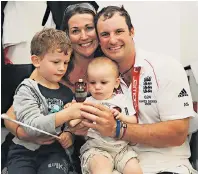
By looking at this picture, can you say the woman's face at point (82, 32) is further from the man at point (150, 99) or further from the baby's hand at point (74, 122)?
the baby's hand at point (74, 122)

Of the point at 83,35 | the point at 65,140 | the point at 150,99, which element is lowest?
the point at 65,140

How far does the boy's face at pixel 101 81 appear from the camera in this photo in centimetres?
109

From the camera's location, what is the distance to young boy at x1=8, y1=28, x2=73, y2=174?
1.07 metres

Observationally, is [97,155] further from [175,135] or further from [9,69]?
[9,69]

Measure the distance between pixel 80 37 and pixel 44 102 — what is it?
0.25m

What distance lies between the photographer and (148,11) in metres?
1.20

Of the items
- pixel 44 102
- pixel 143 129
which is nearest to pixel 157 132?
pixel 143 129

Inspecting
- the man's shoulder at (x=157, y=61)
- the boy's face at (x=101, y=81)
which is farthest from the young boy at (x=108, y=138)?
the man's shoulder at (x=157, y=61)

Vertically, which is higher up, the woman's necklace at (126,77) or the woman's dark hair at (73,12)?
the woman's dark hair at (73,12)

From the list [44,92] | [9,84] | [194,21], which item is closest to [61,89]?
[44,92]

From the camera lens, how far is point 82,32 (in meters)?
1.15

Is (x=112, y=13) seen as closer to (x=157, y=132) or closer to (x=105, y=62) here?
(x=105, y=62)

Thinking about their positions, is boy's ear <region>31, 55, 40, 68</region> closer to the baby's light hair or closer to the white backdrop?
the baby's light hair

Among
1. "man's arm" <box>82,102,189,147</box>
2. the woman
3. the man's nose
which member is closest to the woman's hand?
"man's arm" <box>82,102,189,147</box>
